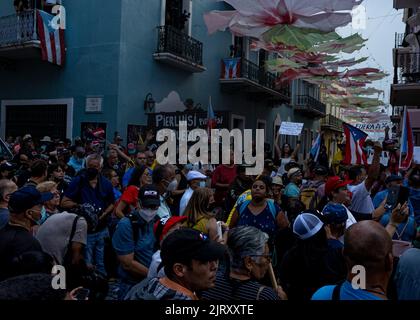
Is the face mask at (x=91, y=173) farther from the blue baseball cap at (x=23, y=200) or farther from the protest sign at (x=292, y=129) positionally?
the protest sign at (x=292, y=129)

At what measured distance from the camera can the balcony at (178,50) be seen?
1325cm

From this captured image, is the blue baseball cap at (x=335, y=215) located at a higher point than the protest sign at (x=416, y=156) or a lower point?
lower

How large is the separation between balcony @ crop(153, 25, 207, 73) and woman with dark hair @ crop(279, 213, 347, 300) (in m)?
10.7

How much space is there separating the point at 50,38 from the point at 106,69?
1727 mm

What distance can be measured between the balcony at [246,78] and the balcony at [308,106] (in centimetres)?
704

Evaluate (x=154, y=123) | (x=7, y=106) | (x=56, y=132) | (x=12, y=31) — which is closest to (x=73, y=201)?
(x=154, y=123)

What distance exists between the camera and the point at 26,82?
13.6 meters

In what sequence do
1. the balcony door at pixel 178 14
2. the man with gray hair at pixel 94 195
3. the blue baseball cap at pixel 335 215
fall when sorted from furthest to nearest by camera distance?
the balcony door at pixel 178 14
the man with gray hair at pixel 94 195
the blue baseball cap at pixel 335 215

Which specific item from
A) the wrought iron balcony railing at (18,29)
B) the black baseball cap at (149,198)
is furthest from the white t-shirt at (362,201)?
the wrought iron balcony railing at (18,29)

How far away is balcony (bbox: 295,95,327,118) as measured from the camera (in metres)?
27.2

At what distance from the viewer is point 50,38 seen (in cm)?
1220

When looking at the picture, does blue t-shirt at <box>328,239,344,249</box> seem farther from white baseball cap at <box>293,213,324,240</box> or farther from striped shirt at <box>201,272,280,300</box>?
striped shirt at <box>201,272,280,300</box>
